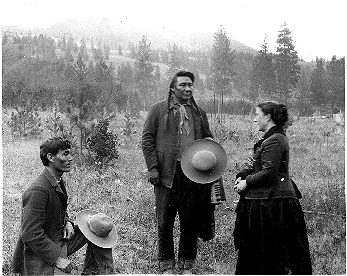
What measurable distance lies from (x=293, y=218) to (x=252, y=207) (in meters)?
0.39

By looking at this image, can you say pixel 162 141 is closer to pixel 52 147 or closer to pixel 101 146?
pixel 52 147

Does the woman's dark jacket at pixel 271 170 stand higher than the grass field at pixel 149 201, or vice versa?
the woman's dark jacket at pixel 271 170

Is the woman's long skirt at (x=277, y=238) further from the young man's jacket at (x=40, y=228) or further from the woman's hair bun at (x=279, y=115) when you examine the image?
the young man's jacket at (x=40, y=228)

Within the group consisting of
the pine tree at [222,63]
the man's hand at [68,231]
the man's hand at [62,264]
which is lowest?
the man's hand at [62,264]

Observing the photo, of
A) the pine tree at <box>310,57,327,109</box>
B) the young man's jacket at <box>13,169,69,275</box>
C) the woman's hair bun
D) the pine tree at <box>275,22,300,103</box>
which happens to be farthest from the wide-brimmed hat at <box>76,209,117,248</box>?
the pine tree at <box>310,57,327,109</box>

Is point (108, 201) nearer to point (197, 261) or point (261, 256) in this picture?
point (197, 261)

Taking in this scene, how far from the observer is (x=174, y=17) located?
5816 mm

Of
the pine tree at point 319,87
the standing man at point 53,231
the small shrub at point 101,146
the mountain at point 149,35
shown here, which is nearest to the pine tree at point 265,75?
the mountain at point 149,35

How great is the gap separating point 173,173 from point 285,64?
Answer: 854 centimetres

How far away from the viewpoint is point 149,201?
684 cm

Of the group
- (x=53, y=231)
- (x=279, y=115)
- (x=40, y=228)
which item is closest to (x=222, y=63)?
(x=279, y=115)

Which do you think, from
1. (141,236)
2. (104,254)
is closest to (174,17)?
(141,236)

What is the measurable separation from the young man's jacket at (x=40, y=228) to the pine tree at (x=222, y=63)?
39.1 feet

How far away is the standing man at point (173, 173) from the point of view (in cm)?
418
